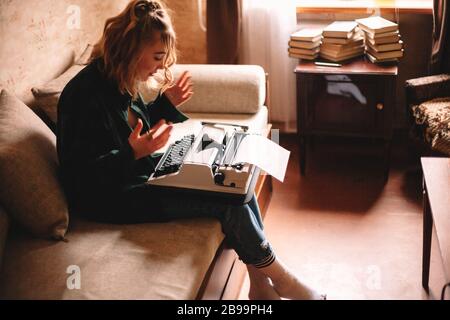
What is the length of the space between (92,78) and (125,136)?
207 millimetres

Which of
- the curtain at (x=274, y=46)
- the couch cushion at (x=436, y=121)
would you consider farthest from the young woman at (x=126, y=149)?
the curtain at (x=274, y=46)

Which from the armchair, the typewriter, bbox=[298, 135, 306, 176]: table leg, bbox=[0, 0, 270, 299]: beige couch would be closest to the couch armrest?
the armchair

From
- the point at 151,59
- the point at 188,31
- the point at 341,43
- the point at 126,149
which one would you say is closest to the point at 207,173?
the point at 126,149

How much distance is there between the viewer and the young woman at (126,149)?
5.94ft

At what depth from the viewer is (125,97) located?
195 cm

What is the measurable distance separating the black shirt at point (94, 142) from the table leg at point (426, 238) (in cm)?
94

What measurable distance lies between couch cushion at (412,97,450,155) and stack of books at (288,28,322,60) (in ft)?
1.78

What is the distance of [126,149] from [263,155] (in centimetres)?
46

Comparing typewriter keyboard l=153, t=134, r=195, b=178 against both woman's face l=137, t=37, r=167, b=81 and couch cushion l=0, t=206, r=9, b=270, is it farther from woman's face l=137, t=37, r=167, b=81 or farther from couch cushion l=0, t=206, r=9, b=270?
couch cushion l=0, t=206, r=9, b=270

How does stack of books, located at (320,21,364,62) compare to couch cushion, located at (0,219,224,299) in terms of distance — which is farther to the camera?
stack of books, located at (320,21,364,62)

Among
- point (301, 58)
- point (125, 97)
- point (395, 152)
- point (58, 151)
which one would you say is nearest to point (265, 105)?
point (301, 58)

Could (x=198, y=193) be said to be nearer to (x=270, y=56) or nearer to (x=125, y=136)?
(x=125, y=136)

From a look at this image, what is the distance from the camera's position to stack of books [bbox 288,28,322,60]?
2.91 m
